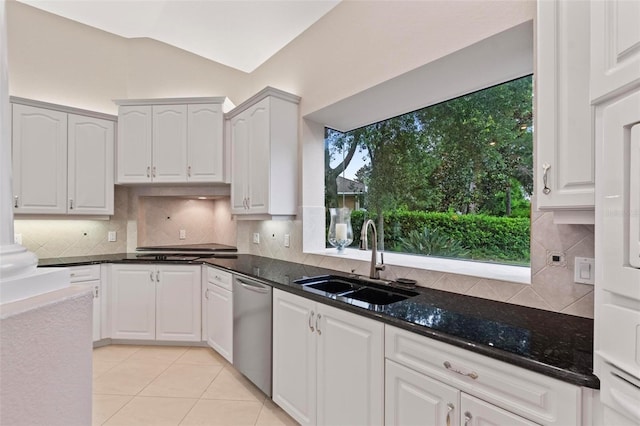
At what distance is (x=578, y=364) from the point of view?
1030 mm

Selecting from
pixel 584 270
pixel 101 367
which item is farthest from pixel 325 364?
pixel 101 367

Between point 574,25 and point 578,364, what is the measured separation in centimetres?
117

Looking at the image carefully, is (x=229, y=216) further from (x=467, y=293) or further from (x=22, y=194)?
(x=467, y=293)

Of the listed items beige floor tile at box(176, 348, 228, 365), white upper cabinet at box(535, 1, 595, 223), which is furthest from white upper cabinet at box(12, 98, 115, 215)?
white upper cabinet at box(535, 1, 595, 223)

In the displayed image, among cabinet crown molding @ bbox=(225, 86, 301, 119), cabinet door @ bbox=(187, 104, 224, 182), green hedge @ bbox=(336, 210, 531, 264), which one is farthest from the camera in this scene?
cabinet door @ bbox=(187, 104, 224, 182)

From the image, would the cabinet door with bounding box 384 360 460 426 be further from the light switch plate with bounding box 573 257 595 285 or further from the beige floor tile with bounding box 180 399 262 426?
the beige floor tile with bounding box 180 399 262 426

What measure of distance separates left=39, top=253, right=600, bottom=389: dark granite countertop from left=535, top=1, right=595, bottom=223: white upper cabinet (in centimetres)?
47

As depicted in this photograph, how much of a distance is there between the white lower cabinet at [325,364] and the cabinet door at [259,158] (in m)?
1.10

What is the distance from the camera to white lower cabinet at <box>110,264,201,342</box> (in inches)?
128

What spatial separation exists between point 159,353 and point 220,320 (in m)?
0.82

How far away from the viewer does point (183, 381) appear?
2.65 metres

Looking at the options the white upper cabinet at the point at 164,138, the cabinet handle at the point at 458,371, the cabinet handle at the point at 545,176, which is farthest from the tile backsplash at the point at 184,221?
the cabinet handle at the point at 545,176

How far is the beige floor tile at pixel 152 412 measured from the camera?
7.04 feet

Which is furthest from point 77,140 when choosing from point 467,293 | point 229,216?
point 467,293
